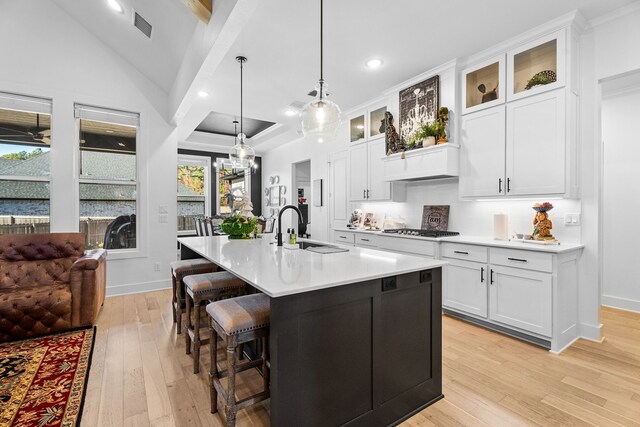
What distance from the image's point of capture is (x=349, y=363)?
157 centimetres

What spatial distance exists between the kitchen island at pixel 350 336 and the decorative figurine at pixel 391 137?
246 centimetres

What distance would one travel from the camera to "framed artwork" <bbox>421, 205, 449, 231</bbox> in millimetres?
3986

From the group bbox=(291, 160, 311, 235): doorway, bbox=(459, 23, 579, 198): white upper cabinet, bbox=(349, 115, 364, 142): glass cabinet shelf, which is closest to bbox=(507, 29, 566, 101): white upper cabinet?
bbox=(459, 23, 579, 198): white upper cabinet

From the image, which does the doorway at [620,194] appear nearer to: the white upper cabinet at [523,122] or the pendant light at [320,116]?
the white upper cabinet at [523,122]

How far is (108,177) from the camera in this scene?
4.52 m

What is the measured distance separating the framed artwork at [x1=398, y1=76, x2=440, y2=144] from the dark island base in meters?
2.47

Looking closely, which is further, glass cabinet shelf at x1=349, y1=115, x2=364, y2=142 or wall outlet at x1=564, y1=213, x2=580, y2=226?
glass cabinet shelf at x1=349, y1=115, x2=364, y2=142

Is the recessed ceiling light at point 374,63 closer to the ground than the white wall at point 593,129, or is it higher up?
higher up

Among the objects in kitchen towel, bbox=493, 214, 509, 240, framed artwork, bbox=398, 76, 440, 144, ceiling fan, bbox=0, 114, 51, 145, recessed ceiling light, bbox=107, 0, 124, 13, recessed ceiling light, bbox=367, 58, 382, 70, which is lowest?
kitchen towel, bbox=493, 214, 509, 240

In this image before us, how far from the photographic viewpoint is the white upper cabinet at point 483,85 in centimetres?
318

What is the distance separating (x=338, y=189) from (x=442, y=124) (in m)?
2.54

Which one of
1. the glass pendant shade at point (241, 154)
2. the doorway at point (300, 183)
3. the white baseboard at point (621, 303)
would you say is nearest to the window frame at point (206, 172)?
the doorway at point (300, 183)

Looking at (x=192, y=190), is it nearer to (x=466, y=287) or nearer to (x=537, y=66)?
(x=466, y=287)

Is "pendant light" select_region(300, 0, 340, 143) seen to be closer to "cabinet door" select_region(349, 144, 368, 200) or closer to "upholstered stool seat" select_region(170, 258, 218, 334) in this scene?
"upholstered stool seat" select_region(170, 258, 218, 334)
